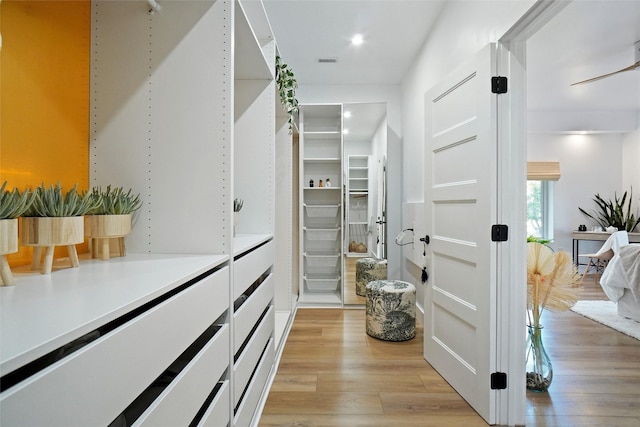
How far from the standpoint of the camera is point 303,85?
4254 mm

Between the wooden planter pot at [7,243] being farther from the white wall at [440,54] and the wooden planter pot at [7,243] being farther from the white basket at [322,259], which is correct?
the white basket at [322,259]

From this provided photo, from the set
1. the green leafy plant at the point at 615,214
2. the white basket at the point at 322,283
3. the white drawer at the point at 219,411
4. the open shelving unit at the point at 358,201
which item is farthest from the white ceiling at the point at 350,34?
the green leafy plant at the point at 615,214

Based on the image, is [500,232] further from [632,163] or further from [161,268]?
[632,163]

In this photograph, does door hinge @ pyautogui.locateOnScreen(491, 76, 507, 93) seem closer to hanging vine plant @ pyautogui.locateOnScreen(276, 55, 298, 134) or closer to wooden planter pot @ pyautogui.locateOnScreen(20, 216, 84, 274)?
hanging vine plant @ pyautogui.locateOnScreen(276, 55, 298, 134)

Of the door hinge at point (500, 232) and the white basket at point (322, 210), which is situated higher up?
the white basket at point (322, 210)

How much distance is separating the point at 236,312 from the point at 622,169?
24.7 feet

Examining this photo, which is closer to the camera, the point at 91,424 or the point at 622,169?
the point at 91,424

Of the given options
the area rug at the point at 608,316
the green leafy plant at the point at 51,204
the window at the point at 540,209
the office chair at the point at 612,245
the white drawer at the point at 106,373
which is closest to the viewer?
the white drawer at the point at 106,373

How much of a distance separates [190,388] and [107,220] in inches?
24.2

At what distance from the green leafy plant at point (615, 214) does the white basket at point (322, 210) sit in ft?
16.3

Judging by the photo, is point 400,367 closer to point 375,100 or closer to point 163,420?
point 163,420

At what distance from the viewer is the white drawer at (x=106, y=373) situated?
445 mm

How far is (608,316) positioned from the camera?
3391 millimetres

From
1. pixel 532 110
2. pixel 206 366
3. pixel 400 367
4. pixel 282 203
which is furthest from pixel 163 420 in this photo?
pixel 532 110
